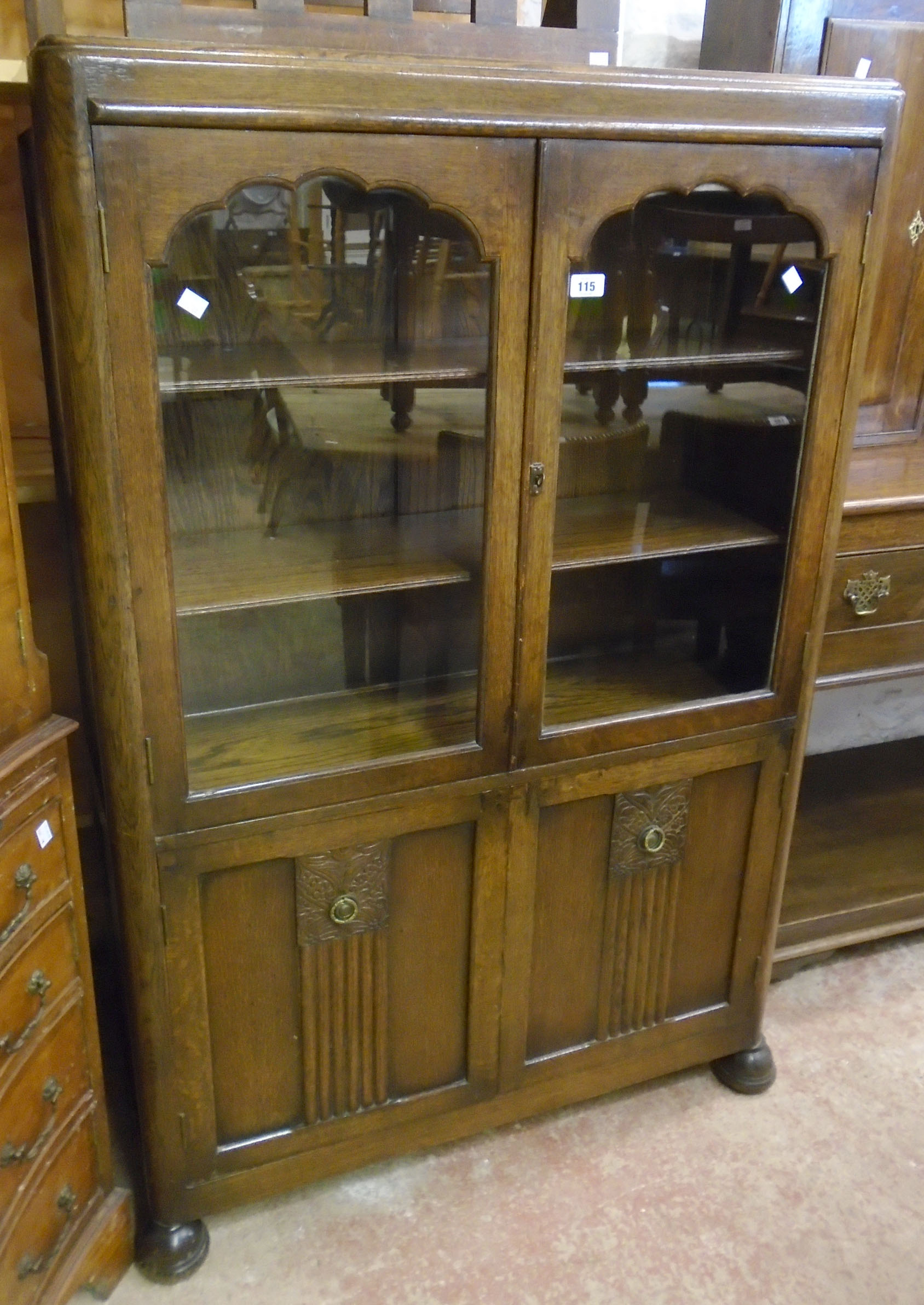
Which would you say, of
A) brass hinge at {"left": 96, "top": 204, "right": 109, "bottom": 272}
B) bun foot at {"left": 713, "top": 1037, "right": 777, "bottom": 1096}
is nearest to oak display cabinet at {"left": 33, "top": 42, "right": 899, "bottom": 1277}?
brass hinge at {"left": 96, "top": 204, "right": 109, "bottom": 272}

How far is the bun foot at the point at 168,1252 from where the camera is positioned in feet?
4.69

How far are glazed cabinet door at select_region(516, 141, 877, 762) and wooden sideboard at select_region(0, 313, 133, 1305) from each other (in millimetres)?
557

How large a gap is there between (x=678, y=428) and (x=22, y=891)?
3.28ft

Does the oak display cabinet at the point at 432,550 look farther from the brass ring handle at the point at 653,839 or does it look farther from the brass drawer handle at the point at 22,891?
the brass drawer handle at the point at 22,891

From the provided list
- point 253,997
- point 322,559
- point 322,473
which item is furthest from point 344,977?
point 322,473

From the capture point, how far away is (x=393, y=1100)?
60.1 inches

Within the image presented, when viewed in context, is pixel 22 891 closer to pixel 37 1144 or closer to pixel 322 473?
pixel 37 1144

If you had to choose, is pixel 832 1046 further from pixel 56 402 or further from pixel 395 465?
pixel 56 402

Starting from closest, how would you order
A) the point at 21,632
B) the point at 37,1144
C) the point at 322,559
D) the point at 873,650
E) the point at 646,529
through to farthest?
the point at 21,632 < the point at 37,1144 < the point at 322,559 < the point at 646,529 < the point at 873,650

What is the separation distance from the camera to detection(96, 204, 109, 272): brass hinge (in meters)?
1.00

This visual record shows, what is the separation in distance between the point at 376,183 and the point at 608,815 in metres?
0.85

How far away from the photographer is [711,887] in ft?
5.35

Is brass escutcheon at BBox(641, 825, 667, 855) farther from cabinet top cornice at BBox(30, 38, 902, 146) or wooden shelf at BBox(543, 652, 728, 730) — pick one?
cabinet top cornice at BBox(30, 38, 902, 146)

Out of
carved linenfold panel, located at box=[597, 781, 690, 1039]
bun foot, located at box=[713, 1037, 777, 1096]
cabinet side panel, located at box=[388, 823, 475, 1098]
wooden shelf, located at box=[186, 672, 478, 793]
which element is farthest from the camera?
bun foot, located at box=[713, 1037, 777, 1096]
